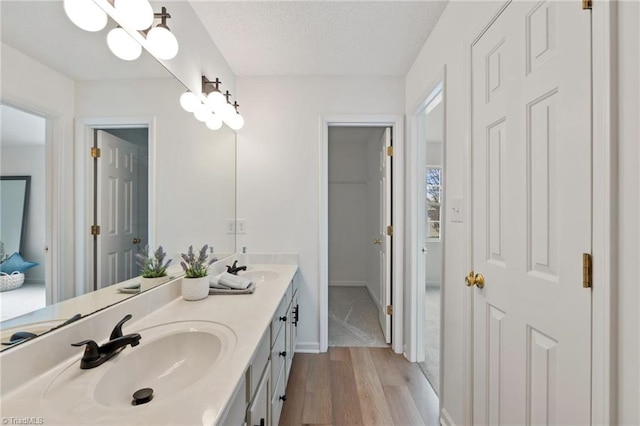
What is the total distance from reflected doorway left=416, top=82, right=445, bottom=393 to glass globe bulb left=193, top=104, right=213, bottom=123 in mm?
1526

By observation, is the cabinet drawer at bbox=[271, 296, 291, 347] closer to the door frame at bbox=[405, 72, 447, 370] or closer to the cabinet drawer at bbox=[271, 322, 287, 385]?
the cabinet drawer at bbox=[271, 322, 287, 385]

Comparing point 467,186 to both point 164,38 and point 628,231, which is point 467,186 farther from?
point 164,38

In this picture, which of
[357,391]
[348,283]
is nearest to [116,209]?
[357,391]

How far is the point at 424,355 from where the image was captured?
2359 mm

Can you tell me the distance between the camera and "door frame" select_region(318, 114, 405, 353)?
7.89ft

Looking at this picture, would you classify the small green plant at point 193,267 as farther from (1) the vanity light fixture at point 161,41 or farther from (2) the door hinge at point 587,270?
(2) the door hinge at point 587,270

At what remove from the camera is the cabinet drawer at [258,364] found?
954mm

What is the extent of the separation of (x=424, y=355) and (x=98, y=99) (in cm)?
271

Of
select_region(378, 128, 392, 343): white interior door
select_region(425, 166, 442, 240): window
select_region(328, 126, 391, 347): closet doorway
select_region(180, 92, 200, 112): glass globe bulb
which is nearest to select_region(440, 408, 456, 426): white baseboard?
select_region(378, 128, 392, 343): white interior door

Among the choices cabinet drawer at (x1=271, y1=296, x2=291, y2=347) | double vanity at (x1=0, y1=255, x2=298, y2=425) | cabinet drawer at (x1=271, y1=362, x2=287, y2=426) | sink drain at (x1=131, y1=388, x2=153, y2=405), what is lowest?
cabinet drawer at (x1=271, y1=362, x2=287, y2=426)

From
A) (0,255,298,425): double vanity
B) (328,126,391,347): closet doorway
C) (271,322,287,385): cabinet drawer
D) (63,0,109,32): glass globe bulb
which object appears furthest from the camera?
(328,126,391,347): closet doorway

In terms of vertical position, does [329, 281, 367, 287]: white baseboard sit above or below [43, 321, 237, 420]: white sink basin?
below

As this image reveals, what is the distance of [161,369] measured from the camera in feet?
3.18

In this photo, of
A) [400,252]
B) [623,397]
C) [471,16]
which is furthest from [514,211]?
[400,252]
